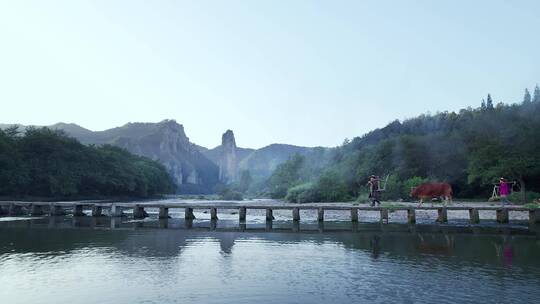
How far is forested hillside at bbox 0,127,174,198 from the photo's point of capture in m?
83.0

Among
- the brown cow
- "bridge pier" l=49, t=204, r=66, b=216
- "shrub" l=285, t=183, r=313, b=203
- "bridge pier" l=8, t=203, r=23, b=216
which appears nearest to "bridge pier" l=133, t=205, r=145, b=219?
"bridge pier" l=49, t=204, r=66, b=216

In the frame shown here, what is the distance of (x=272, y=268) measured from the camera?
18531mm

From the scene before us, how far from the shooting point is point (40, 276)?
16.5 metres

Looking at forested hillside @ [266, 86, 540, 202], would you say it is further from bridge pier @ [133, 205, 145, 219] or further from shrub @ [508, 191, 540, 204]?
bridge pier @ [133, 205, 145, 219]

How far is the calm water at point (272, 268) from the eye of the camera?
13914 mm

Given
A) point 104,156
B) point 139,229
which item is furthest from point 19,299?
point 104,156

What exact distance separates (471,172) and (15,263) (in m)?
62.2

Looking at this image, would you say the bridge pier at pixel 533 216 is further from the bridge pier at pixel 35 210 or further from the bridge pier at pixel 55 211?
the bridge pier at pixel 35 210

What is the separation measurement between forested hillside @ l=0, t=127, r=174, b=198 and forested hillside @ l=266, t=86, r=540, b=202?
48.1m

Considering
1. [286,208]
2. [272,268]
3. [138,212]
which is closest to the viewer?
[272,268]

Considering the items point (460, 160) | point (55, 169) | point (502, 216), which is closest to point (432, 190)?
point (502, 216)

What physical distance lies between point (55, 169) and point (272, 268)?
88579mm

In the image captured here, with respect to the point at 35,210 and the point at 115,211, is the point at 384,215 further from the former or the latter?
the point at 35,210

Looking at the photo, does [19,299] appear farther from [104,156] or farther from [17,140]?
[104,156]
